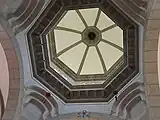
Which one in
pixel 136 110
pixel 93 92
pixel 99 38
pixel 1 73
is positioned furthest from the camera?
pixel 99 38

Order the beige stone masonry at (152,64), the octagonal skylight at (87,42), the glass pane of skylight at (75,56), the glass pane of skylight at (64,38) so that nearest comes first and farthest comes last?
the beige stone masonry at (152,64) → the octagonal skylight at (87,42) → the glass pane of skylight at (64,38) → the glass pane of skylight at (75,56)

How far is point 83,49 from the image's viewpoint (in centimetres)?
1079

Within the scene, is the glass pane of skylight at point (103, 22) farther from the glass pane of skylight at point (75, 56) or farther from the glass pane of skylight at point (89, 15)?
the glass pane of skylight at point (75, 56)

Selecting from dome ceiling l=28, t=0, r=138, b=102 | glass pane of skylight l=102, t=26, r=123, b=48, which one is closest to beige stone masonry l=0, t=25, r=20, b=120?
dome ceiling l=28, t=0, r=138, b=102

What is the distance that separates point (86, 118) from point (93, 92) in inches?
27.2

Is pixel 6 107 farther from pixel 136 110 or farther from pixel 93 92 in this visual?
pixel 136 110

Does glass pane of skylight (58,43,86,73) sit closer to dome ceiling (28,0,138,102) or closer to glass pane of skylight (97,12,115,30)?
dome ceiling (28,0,138,102)

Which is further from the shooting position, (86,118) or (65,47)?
(65,47)

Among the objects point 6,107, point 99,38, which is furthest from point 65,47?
point 6,107

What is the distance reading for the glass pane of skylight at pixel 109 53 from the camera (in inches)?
383

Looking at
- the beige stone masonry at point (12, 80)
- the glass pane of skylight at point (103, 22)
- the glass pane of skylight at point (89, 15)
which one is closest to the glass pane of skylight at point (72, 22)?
the glass pane of skylight at point (89, 15)

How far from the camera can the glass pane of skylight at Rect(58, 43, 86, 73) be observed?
33.8 ft

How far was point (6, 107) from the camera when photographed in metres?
7.55

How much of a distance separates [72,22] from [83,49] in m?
0.94
